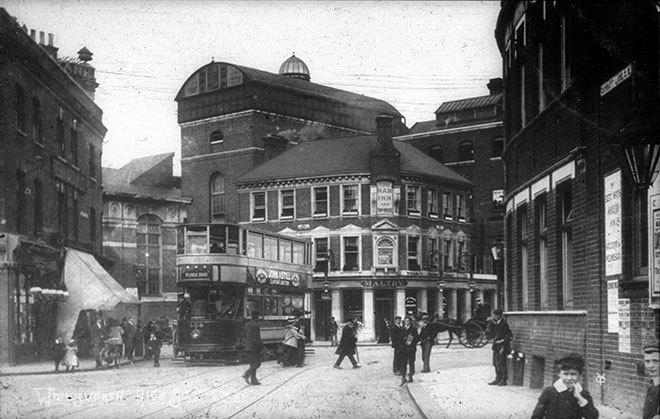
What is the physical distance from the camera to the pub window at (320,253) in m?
52.9

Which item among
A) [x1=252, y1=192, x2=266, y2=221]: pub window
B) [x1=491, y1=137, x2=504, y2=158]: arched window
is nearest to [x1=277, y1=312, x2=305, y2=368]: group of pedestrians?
[x1=252, y1=192, x2=266, y2=221]: pub window

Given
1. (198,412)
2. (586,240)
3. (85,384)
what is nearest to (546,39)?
(586,240)

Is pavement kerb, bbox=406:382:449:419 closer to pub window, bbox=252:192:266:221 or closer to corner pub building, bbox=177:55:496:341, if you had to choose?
corner pub building, bbox=177:55:496:341

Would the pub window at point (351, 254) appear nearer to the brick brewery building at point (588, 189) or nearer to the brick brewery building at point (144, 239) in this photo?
the brick brewery building at point (144, 239)

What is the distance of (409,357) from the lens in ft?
70.9

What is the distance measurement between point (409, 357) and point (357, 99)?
47.1m

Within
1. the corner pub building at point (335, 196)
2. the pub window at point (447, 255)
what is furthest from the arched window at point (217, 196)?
the pub window at point (447, 255)

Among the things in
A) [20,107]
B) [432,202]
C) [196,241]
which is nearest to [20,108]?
[20,107]

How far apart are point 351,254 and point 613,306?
40.2 m

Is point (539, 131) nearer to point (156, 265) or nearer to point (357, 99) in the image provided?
point (156, 265)

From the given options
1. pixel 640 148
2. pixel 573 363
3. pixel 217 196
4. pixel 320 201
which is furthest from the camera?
pixel 217 196

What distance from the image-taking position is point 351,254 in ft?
172

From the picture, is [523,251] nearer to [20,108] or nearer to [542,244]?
[542,244]

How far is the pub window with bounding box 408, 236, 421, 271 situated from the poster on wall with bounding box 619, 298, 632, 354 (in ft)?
133
